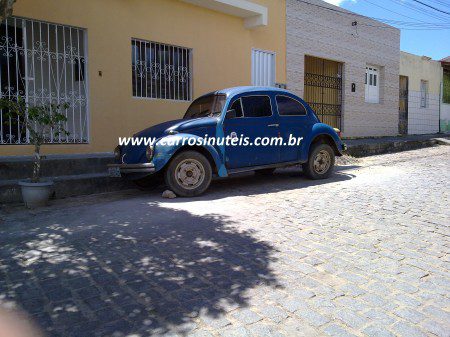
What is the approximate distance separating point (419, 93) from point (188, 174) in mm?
16642

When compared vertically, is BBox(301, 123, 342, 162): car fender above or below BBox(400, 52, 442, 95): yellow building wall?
below

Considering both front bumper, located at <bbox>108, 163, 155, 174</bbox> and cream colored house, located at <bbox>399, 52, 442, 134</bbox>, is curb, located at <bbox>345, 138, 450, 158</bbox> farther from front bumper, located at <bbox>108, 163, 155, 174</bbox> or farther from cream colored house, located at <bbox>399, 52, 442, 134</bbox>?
front bumper, located at <bbox>108, 163, 155, 174</bbox>

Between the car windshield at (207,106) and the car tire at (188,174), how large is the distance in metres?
0.96

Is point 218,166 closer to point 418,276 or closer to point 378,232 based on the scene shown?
point 378,232

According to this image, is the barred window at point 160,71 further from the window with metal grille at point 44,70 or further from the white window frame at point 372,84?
the white window frame at point 372,84

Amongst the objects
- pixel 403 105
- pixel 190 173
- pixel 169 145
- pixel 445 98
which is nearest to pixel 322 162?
pixel 190 173

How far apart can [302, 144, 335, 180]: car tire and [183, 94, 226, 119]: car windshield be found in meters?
2.15

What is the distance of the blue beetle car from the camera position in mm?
6430

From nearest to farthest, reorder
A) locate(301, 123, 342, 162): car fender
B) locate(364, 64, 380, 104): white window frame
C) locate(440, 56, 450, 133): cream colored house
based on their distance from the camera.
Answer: locate(301, 123, 342, 162): car fender, locate(364, 64, 380, 104): white window frame, locate(440, 56, 450, 133): cream colored house

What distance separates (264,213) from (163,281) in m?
A: 2.40

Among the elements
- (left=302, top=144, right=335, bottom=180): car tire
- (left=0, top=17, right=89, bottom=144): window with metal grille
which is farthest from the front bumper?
(left=302, top=144, right=335, bottom=180): car tire

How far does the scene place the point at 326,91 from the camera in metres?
14.8

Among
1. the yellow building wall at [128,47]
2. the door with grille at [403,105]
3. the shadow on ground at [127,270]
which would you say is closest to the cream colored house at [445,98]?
the door with grille at [403,105]

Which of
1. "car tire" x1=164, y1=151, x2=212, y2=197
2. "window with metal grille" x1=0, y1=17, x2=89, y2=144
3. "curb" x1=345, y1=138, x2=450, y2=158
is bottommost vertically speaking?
"car tire" x1=164, y1=151, x2=212, y2=197
